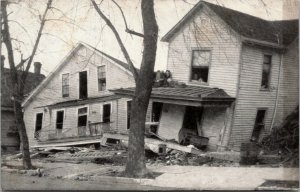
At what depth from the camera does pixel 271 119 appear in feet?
31.7

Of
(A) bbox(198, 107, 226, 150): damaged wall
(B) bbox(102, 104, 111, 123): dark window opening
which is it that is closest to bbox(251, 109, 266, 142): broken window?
(A) bbox(198, 107, 226, 150): damaged wall

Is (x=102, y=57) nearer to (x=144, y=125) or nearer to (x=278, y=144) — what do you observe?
(x=144, y=125)

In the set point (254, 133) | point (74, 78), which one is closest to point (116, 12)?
point (74, 78)

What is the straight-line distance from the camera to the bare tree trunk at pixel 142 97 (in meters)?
9.65

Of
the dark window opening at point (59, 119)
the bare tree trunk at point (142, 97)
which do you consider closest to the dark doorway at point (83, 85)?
the dark window opening at point (59, 119)

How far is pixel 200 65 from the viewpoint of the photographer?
38.1ft

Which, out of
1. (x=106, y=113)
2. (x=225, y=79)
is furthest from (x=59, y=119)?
(x=225, y=79)

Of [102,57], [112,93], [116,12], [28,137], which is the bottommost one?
[28,137]

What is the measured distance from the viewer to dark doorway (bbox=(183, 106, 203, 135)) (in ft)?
35.8

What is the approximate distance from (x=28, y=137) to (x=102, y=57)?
2.27 m

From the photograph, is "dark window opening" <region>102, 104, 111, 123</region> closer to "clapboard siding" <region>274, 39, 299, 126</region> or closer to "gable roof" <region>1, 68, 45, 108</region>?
"gable roof" <region>1, 68, 45, 108</region>

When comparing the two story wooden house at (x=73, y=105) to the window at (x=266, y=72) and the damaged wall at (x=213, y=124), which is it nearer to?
the damaged wall at (x=213, y=124)

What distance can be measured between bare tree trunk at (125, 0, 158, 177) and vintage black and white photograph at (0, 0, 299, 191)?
0.02 metres

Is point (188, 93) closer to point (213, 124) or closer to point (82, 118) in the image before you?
point (213, 124)
